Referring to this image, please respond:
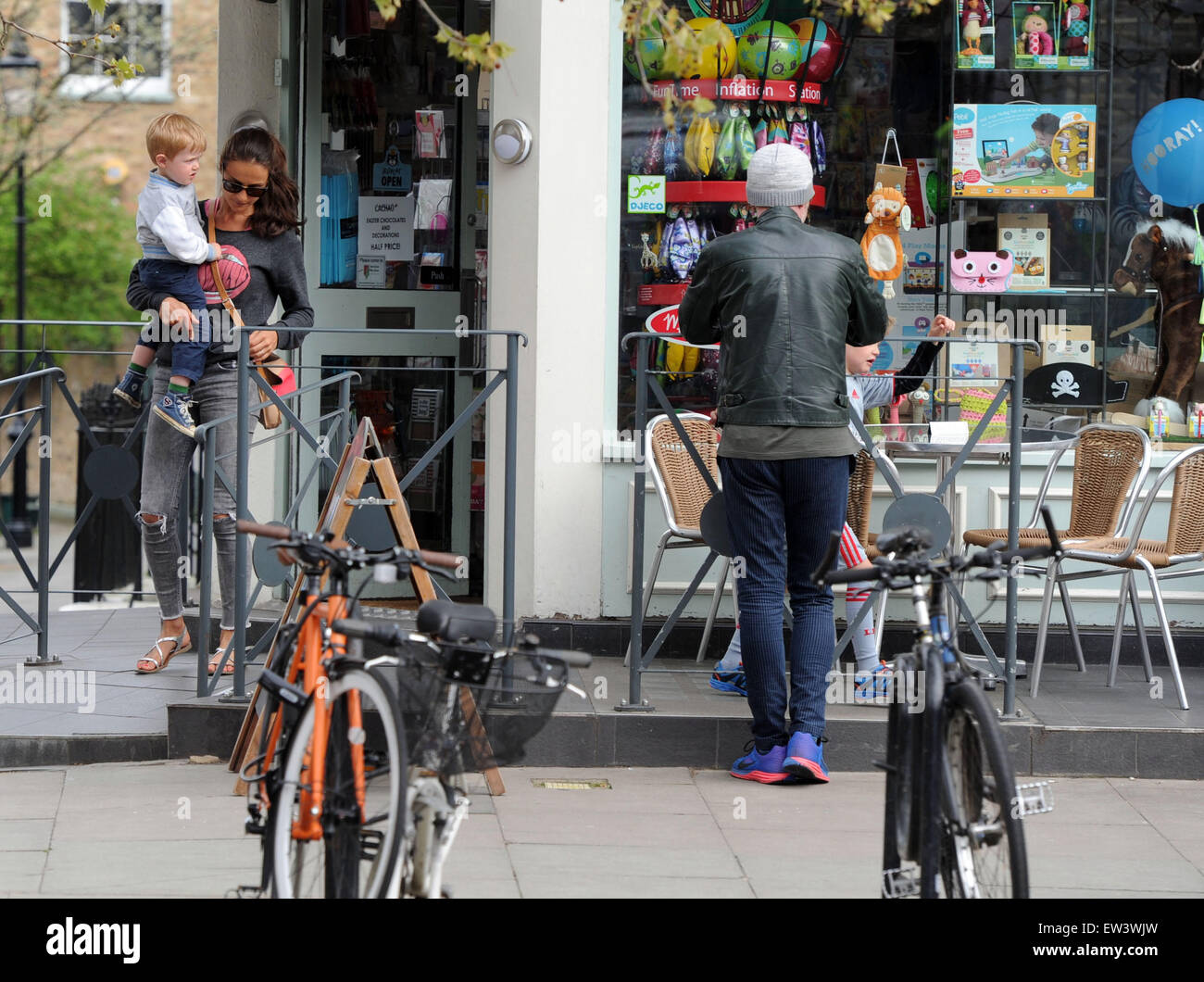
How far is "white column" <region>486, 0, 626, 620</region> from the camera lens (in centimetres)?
719

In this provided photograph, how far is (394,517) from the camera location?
576 centimetres

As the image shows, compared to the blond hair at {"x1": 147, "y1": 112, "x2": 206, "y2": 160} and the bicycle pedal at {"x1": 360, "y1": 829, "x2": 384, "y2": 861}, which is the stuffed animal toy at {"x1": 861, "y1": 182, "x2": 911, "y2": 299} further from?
the bicycle pedal at {"x1": 360, "y1": 829, "x2": 384, "y2": 861}

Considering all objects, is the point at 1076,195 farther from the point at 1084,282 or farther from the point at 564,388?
the point at 564,388

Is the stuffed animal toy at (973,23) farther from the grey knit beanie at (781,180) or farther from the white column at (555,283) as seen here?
the grey knit beanie at (781,180)

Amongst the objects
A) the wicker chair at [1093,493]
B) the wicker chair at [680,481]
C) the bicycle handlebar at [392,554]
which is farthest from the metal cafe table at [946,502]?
the bicycle handlebar at [392,554]

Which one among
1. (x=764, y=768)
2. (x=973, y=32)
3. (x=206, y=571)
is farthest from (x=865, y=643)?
(x=973, y=32)

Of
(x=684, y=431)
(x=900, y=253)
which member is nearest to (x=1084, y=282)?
(x=900, y=253)

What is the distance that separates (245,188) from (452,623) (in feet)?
12.0

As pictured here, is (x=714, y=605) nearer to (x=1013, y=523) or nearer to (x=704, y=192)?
(x=1013, y=523)

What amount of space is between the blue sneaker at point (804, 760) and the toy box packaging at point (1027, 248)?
2988mm

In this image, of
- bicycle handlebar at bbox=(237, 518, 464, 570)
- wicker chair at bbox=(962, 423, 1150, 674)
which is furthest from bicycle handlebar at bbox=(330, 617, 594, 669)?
wicker chair at bbox=(962, 423, 1150, 674)

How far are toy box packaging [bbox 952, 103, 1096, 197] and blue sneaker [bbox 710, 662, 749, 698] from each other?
107 inches

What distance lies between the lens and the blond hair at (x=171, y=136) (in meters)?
6.45
